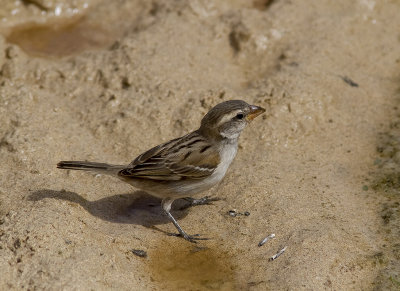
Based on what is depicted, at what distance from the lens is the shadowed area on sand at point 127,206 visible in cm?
687

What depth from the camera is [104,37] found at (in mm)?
10094

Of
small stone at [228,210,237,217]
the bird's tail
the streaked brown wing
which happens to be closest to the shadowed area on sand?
the bird's tail

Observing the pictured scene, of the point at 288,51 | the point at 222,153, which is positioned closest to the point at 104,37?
the point at 288,51

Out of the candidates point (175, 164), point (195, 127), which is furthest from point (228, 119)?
point (195, 127)

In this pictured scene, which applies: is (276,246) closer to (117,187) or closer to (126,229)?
(126,229)

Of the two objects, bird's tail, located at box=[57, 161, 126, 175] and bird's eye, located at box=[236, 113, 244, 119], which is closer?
bird's tail, located at box=[57, 161, 126, 175]

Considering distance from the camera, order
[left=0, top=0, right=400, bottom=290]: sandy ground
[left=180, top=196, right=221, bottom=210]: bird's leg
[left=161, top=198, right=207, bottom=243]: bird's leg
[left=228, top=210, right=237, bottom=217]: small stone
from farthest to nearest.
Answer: [left=180, top=196, right=221, bottom=210]: bird's leg < [left=228, top=210, right=237, bottom=217]: small stone < [left=161, top=198, right=207, bottom=243]: bird's leg < [left=0, top=0, right=400, bottom=290]: sandy ground

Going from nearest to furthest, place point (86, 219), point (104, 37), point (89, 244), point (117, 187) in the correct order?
point (89, 244) → point (86, 219) → point (117, 187) → point (104, 37)

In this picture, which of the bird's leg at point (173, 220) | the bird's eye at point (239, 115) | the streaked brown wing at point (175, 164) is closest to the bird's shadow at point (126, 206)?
the bird's leg at point (173, 220)

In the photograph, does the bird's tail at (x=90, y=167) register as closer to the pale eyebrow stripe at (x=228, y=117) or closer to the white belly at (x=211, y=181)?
the white belly at (x=211, y=181)

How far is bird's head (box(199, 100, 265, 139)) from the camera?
23.0 feet

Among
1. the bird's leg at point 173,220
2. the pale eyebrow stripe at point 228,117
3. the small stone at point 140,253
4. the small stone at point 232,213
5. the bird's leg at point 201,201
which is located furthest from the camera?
the bird's leg at point 201,201

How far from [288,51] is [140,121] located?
9.14ft

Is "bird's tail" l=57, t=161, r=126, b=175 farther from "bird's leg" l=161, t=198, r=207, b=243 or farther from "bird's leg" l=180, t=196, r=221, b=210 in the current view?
"bird's leg" l=180, t=196, r=221, b=210
